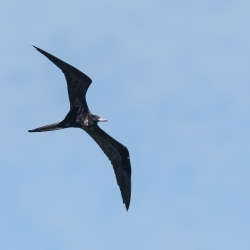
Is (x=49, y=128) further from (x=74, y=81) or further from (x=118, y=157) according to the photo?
(x=118, y=157)

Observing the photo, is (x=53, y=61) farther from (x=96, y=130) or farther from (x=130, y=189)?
(x=130, y=189)

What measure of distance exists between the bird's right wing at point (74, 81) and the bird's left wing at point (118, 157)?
2.17 metres

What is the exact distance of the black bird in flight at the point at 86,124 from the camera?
1379 inches

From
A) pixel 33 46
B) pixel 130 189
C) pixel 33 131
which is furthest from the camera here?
pixel 130 189

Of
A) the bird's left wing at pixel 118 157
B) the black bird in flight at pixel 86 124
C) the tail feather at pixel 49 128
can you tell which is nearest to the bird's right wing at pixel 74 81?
the black bird in flight at pixel 86 124

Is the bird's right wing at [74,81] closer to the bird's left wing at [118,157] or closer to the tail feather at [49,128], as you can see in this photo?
the tail feather at [49,128]

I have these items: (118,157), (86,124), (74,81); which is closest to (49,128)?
(86,124)

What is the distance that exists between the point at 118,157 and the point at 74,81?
4.67 metres

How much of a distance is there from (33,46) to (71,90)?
365cm

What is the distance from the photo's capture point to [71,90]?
35719mm

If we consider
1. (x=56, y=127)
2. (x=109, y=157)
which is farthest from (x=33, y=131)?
(x=109, y=157)

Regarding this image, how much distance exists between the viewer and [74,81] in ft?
116

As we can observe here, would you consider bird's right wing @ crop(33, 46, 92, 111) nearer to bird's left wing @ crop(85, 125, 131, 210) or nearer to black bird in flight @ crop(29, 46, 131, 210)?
black bird in flight @ crop(29, 46, 131, 210)

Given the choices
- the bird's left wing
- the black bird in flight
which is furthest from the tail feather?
the bird's left wing
